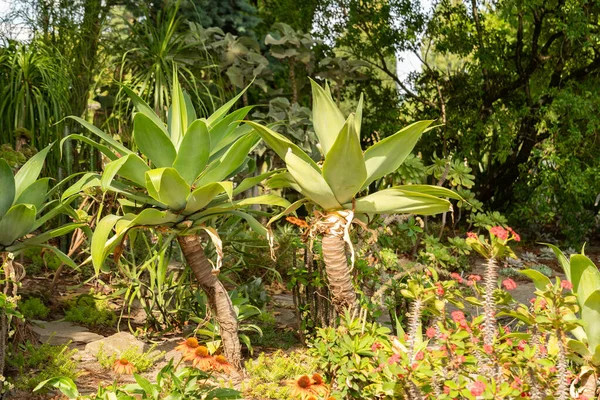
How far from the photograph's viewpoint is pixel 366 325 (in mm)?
3740

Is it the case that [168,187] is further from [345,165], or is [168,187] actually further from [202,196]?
[345,165]

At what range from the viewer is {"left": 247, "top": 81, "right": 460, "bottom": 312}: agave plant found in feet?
11.5

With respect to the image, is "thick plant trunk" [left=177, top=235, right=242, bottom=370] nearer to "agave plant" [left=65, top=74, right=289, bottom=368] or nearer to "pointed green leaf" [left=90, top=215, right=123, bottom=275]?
"agave plant" [left=65, top=74, right=289, bottom=368]

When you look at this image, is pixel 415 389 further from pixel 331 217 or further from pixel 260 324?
pixel 260 324

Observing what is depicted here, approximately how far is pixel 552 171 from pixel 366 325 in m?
6.30

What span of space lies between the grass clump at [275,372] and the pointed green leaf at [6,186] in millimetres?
1584

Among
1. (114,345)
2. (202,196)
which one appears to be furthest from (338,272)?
(114,345)

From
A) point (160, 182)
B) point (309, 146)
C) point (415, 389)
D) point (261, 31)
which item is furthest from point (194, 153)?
point (261, 31)

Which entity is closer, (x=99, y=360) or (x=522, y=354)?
(x=522, y=354)

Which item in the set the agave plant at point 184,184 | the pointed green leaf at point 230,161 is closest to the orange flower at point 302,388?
the agave plant at point 184,184

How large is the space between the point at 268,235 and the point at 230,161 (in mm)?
454

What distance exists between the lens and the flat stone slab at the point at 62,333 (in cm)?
464

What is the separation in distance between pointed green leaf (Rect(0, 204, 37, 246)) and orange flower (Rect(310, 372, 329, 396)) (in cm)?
164

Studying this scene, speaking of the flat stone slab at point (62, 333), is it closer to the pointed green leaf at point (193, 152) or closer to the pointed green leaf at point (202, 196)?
the pointed green leaf at point (202, 196)
